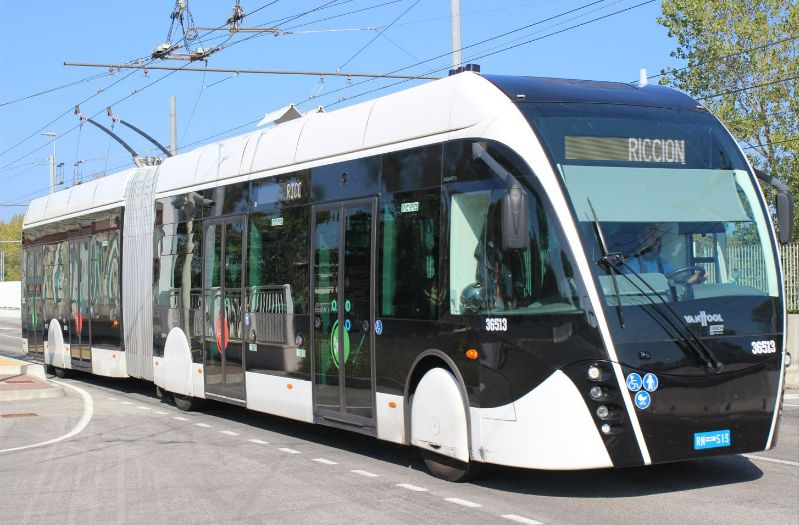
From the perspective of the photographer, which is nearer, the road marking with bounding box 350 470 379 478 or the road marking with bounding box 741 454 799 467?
the road marking with bounding box 350 470 379 478

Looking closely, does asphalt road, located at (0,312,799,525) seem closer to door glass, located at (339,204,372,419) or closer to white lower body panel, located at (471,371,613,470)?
white lower body panel, located at (471,371,613,470)

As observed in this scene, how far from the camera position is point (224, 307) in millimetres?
14375

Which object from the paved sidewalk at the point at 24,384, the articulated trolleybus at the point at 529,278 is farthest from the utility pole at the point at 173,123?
the articulated trolleybus at the point at 529,278

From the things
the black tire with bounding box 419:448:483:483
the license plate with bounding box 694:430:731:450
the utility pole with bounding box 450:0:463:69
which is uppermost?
the utility pole with bounding box 450:0:463:69

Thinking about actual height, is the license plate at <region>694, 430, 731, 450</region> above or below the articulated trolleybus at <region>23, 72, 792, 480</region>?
below

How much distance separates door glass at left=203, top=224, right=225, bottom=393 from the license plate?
757 centimetres

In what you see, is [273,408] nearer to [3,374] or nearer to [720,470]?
[720,470]

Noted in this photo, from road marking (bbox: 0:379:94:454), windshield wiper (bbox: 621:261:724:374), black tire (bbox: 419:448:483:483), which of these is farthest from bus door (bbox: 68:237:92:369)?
windshield wiper (bbox: 621:261:724:374)

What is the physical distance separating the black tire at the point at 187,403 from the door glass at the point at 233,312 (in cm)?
215

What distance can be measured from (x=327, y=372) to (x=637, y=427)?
13.9 ft

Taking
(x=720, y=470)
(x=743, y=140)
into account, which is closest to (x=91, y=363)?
(x=720, y=470)

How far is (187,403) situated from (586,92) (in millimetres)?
9160

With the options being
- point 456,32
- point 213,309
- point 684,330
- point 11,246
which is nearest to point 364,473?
point 684,330

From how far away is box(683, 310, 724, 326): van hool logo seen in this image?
8.53m
